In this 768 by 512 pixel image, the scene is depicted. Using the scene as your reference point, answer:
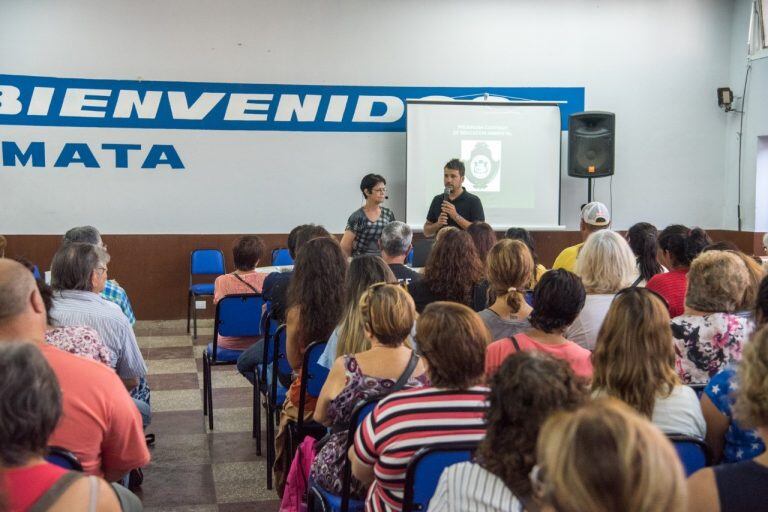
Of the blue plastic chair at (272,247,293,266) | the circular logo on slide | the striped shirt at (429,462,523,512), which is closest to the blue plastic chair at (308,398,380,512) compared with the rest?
the striped shirt at (429,462,523,512)

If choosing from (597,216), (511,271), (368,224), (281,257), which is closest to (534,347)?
(511,271)

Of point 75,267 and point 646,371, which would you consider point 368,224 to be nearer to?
point 75,267

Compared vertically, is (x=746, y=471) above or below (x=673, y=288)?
below

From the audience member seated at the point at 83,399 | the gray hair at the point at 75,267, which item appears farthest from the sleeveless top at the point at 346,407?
the gray hair at the point at 75,267

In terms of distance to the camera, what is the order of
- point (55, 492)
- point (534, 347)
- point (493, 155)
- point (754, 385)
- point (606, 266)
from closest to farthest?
point (55, 492)
point (754, 385)
point (534, 347)
point (606, 266)
point (493, 155)

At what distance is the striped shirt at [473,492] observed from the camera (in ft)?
5.54

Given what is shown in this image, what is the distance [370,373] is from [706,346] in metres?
1.26

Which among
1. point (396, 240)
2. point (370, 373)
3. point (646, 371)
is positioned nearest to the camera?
point (646, 371)

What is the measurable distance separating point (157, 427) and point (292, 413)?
1.84m

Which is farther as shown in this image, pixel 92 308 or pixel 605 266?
pixel 605 266

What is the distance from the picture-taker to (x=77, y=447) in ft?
7.12

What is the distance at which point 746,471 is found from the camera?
5.41 ft

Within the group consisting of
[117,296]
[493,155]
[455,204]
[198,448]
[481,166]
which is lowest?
[198,448]

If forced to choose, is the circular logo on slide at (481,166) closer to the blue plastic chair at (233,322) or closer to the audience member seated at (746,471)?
the blue plastic chair at (233,322)
